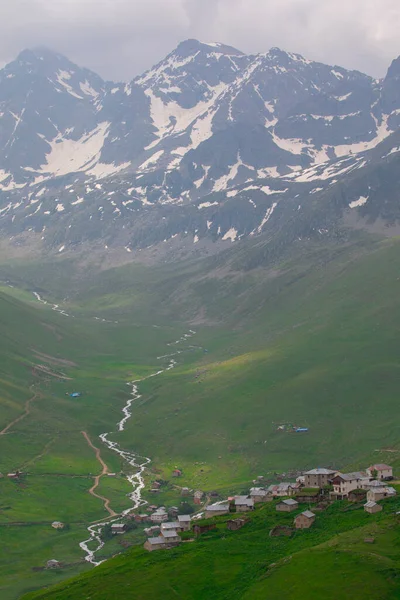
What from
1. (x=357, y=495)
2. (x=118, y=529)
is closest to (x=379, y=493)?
(x=357, y=495)

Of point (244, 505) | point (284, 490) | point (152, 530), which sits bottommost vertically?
point (152, 530)

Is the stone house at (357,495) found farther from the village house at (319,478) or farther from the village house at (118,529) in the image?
the village house at (118,529)

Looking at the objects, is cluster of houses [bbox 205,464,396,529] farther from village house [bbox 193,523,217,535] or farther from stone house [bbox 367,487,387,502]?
village house [bbox 193,523,217,535]

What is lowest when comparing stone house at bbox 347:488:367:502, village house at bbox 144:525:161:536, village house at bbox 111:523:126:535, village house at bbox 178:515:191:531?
village house at bbox 111:523:126:535

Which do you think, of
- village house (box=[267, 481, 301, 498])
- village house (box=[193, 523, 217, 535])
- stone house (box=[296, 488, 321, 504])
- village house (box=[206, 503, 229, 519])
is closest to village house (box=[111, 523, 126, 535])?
village house (box=[206, 503, 229, 519])

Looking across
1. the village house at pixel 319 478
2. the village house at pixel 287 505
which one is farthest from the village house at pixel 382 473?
the village house at pixel 287 505

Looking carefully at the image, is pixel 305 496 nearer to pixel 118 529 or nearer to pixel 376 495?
pixel 376 495
